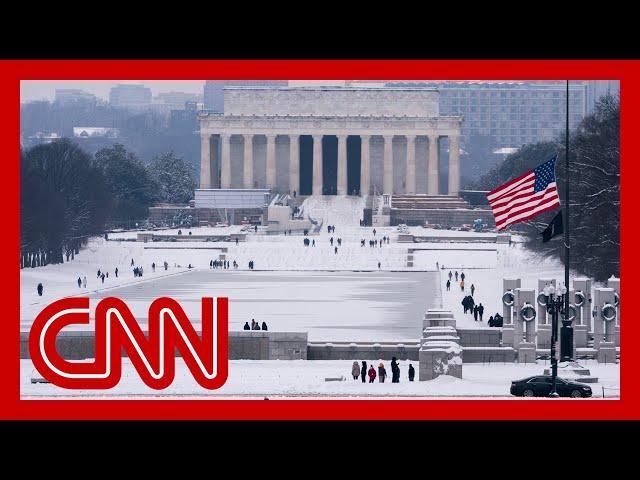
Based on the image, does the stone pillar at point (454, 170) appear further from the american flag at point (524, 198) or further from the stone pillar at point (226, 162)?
→ the american flag at point (524, 198)

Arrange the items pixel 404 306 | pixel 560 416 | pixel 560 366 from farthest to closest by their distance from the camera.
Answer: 1. pixel 404 306
2. pixel 560 366
3. pixel 560 416

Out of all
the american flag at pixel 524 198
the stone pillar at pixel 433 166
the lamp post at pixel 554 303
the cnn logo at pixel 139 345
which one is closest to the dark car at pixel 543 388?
the lamp post at pixel 554 303

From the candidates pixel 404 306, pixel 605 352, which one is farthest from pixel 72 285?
pixel 605 352

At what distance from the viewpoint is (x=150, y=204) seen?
135m

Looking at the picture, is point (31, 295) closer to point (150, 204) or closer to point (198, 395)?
point (198, 395)

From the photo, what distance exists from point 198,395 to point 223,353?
942 cm

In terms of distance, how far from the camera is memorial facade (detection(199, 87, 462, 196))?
14638cm

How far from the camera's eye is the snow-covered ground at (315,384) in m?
38.8

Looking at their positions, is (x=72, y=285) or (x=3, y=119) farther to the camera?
(x=72, y=285)

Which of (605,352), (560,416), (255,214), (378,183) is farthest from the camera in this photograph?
(378,183)

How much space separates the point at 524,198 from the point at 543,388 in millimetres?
5885

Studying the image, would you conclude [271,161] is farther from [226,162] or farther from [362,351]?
[362,351]
